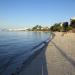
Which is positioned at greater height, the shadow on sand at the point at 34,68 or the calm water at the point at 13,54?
the shadow on sand at the point at 34,68

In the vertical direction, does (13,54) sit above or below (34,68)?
below

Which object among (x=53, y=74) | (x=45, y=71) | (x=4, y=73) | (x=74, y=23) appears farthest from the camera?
(x=74, y=23)

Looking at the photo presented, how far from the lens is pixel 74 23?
387 ft

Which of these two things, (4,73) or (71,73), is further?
(4,73)

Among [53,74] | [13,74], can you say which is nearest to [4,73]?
[13,74]

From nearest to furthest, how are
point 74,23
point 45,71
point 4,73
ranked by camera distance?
1. point 45,71
2. point 4,73
3. point 74,23

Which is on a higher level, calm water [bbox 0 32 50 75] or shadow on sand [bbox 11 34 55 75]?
shadow on sand [bbox 11 34 55 75]

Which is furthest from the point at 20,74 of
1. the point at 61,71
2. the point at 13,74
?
the point at 61,71

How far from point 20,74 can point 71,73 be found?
2984 mm

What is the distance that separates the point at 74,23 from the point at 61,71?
→ 360 ft

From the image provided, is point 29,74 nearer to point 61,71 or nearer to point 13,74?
point 13,74

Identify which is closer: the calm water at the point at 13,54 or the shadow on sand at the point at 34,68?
the shadow on sand at the point at 34,68

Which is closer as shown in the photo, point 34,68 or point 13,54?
point 34,68

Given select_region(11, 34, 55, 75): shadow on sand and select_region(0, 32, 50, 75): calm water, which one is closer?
select_region(11, 34, 55, 75): shadow on sand
